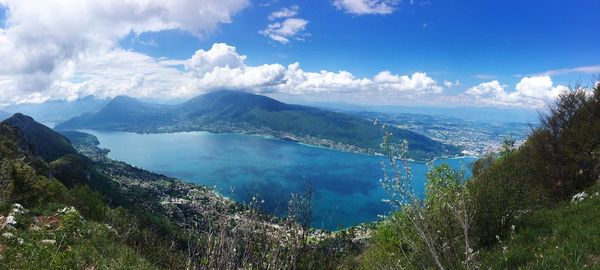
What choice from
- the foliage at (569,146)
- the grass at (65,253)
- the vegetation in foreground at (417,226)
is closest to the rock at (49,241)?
the vegetation in foreground at (417,226)

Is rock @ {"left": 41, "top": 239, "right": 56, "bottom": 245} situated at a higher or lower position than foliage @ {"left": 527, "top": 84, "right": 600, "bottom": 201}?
lower

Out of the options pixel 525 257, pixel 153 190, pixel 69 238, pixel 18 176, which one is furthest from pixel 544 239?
pixel 153 190

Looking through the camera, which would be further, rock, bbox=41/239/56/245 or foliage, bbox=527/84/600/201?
foliage, bbox=527/84/600/201

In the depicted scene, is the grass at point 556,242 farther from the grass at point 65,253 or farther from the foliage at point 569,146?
the grass at point 65,253

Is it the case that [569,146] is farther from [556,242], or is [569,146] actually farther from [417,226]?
[417,226]

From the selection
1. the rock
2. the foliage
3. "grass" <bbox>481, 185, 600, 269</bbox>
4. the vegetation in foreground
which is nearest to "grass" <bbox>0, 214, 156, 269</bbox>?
the vegetation in foreground

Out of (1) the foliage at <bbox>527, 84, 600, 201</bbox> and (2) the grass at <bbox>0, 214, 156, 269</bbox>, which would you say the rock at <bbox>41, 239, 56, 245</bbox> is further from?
(1) the foliage at <bbox>527, 84, 600, 201</bbox>

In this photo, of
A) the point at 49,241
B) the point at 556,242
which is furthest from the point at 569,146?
the point at 49,241

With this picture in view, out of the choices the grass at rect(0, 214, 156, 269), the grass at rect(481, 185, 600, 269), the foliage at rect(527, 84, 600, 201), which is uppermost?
the foliage at rect(527, 84, 600, 201)
